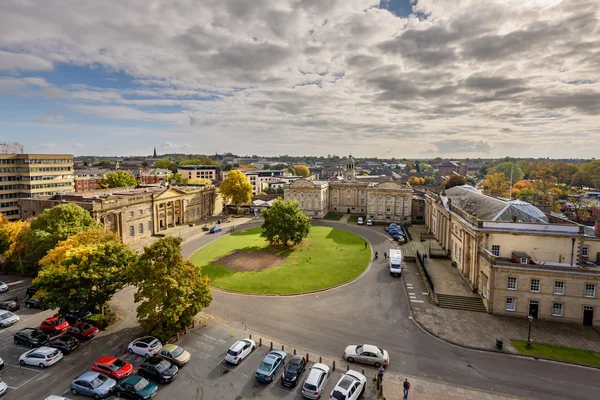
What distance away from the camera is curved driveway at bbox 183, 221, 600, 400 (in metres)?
22.5

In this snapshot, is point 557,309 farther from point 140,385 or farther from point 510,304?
point 140,385

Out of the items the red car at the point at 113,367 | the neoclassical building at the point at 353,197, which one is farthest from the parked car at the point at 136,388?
the neoclassical building at the point at 353,197

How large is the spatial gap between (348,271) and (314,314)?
13.3 metres

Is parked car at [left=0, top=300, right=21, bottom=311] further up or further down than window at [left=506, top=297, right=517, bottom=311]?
further down

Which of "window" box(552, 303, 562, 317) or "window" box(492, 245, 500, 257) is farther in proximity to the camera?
"window" box(492, 245, 500, 257)

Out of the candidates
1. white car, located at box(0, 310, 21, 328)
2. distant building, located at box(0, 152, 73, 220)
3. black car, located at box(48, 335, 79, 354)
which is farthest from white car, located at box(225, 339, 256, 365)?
distant building, located at box(0, 152, 73, 220)

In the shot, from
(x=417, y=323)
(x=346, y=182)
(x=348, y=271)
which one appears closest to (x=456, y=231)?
(x=348, y=271)

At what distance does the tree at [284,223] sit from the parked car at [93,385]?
3431 cm

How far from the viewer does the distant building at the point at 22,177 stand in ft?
237

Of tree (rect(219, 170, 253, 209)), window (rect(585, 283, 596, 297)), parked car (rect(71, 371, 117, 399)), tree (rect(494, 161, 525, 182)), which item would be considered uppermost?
tree (rect(494, 161, 525, 182))

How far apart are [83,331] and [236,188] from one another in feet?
197

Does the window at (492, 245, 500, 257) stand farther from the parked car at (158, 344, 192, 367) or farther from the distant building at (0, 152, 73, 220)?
the distant building at (0, 152, 73, 220)

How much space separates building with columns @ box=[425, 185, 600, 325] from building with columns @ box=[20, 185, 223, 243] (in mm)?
56139

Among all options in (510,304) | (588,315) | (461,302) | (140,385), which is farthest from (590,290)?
(140,385)
